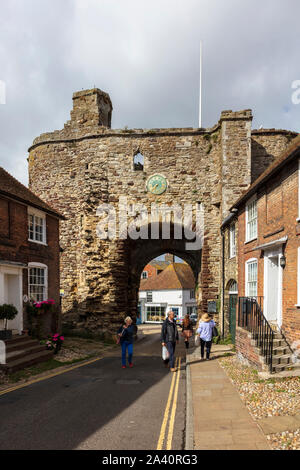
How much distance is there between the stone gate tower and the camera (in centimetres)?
1883

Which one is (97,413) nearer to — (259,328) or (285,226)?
(259,328)

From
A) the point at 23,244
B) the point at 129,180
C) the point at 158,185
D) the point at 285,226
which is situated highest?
the point at 129,180

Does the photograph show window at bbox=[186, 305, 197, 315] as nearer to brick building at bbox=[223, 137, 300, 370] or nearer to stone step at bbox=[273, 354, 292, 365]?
brick building at bbox=[223, 137, 300, 370]

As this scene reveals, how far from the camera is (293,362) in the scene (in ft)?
29.2

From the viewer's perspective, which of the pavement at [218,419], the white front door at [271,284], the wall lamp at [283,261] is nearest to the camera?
the pavement at [218,419]

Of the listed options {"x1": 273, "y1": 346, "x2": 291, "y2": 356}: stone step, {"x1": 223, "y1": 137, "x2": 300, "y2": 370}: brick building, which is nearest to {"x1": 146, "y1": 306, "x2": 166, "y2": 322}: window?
{"x1": 223, "y1": 137, "x2": 300, "y2": 370}: brick building

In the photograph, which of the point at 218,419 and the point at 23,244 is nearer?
the point at 218,419

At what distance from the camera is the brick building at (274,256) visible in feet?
30.8

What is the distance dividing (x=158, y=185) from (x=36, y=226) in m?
7.29

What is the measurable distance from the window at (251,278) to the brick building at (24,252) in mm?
8190

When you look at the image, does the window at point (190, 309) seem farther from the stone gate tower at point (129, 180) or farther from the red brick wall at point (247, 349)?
the red brick wall at point (247, 349)

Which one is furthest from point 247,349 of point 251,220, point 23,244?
point 23,244

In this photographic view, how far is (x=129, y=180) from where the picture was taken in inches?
769

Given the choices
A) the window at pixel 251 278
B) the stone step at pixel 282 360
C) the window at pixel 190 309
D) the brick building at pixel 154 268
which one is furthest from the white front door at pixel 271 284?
the brick building at pixel 154 268
